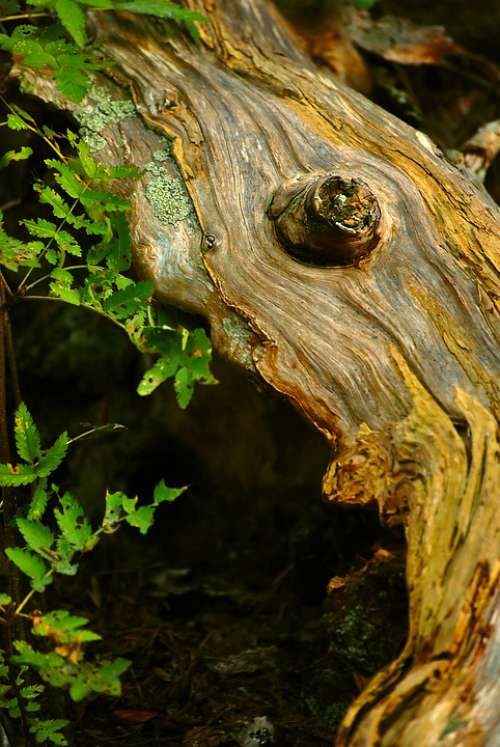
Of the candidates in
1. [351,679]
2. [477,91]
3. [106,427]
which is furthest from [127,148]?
[477,91]

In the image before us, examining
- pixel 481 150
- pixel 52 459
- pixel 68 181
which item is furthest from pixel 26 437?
pixel 481 150

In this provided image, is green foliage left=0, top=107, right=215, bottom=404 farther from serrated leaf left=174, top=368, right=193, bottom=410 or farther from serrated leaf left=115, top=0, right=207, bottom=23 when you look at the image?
serrated leaf left=115, top=0, right=207, bottom=23

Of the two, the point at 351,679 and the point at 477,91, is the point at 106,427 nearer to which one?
the point at 351,679

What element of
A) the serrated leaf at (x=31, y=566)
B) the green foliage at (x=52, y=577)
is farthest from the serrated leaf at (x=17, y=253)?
the serrated leaf at (x=31, y=566)

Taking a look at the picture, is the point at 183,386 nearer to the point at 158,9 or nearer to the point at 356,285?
the point at 356,285

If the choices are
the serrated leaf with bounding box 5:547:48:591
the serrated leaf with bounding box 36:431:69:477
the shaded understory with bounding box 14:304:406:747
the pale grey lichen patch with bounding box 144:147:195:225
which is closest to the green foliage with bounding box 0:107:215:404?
the serrated leaf with bounding box 36:431:69:477

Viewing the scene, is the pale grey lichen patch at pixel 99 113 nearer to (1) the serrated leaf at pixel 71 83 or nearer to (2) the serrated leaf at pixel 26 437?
(1) the serrated leaf at pixel 71 83
